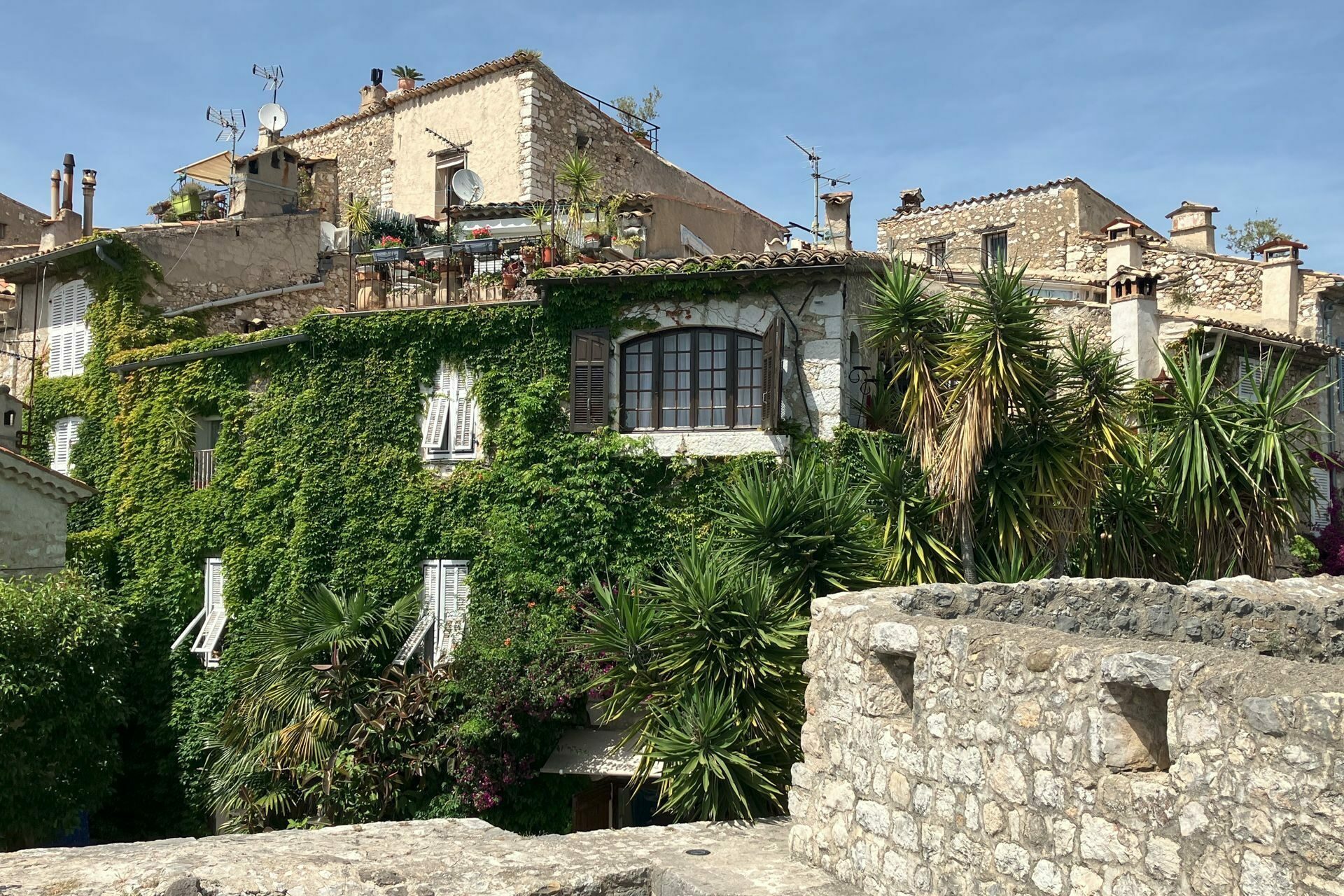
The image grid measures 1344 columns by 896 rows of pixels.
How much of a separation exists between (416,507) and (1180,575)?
37.1ft

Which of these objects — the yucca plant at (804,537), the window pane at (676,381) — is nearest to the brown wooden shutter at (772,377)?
the window pane at (676,381)

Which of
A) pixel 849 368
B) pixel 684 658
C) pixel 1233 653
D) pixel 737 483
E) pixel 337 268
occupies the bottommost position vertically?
pixel 684 658

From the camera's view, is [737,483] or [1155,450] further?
[1155,450]

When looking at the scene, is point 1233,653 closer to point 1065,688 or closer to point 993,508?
point 1065,688

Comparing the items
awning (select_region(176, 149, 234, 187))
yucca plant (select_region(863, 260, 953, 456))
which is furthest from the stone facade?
yucca plant (select_region(863, 260, 953, 456))

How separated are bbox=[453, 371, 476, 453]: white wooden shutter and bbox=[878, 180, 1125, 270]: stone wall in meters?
14.1

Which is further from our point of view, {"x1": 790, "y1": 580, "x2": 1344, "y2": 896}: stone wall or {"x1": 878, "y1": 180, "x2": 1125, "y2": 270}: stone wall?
{"x1": 878, "y1": 180, "x2": 1125, "y2": 270}: stone wall

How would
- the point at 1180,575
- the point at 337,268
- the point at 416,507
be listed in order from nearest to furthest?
the point at 1180,575, the point at 416,507, the point at 337,268

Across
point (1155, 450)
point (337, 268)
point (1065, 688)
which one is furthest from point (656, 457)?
point (337, 268)

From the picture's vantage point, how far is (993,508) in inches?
526

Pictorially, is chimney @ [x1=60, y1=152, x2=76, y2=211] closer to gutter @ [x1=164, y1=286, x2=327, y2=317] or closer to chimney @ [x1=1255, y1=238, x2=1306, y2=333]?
gutter @ [x1=164, y1=286, x2=327, y2=317]

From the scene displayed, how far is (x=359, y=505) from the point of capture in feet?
63.4

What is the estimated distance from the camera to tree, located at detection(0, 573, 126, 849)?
57.8 ft

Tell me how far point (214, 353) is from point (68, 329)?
18.1 ft
